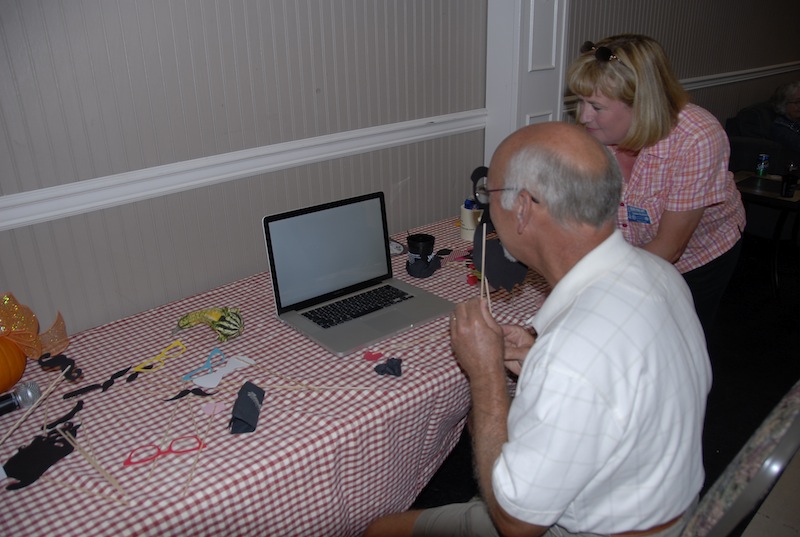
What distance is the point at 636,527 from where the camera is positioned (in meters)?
1.09

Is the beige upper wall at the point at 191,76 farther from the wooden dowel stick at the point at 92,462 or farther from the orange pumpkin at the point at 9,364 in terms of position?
the wooden dowel stick at the point at 92,462

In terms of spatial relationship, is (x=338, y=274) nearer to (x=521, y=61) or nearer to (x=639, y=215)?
(x=639, y=215)

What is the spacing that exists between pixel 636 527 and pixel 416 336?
0.82 m

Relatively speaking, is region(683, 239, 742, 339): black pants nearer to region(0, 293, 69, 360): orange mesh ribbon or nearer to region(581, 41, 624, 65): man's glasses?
region(581, 41, 624, 65): man's glasses

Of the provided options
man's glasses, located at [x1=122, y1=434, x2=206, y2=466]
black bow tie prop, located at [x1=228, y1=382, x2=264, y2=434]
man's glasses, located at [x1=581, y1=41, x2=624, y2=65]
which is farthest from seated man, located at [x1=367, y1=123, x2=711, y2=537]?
man's glasses, located at [x1=581, y1=41, x2=624, y2=65]

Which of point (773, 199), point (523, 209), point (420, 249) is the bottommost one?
point (773, 199)

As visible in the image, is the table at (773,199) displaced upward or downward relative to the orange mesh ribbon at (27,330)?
downward

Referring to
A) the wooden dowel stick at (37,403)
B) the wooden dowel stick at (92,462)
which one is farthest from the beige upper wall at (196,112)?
the wooden dowel stick at (92,462)

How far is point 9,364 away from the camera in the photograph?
1521 mm

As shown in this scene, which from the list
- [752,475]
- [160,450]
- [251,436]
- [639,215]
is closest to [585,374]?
[752,475]

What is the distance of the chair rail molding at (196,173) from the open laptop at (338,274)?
1.41 ft

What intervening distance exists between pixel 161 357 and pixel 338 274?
1.94 ft

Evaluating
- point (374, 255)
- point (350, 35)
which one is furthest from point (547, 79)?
point (374, 255)

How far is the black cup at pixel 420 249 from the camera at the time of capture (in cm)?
219
